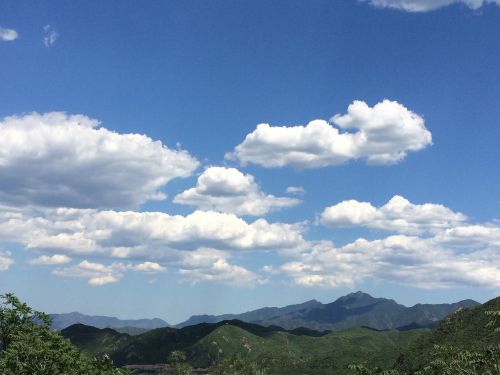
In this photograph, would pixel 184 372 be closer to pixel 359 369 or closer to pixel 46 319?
pixel 46 319

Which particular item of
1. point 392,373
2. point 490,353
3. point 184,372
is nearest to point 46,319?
point 392,373

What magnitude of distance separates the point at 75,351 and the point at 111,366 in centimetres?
1122

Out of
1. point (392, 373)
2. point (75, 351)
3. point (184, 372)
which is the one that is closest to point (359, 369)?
point (392, 373)

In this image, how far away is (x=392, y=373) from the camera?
179 ft

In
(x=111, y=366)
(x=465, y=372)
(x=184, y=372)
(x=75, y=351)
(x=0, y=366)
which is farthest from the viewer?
(x=184, y=372)

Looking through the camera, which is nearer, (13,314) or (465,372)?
(465,372)

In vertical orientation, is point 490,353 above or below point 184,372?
above

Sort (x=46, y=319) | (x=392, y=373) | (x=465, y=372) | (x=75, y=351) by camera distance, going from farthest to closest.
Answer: (x=46, y=319) < (x=75, y=351) < (x=465, y=372) < (x=392, y=373)

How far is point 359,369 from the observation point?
50.3 m

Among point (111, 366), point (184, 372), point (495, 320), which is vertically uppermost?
point (495, 320)

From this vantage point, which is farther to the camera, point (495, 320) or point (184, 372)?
point (184, 372)

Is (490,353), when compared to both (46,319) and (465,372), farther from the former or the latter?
(46,319)

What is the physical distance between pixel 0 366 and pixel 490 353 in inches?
2507

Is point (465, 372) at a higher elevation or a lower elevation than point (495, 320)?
lower
